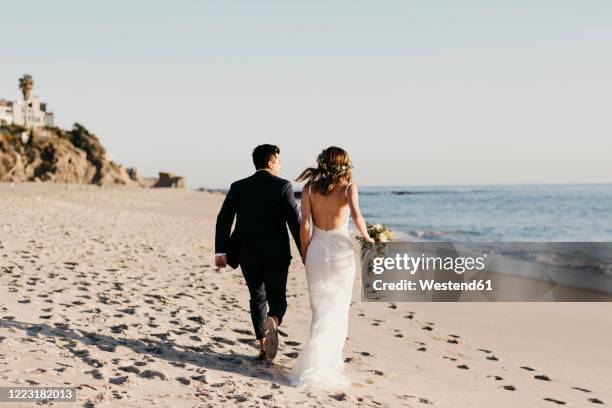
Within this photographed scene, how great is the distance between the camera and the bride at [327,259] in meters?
5.86

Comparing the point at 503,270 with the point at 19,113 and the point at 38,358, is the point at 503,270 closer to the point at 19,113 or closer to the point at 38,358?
the point at 38,358

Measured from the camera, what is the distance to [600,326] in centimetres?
1091

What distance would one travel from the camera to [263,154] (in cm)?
645

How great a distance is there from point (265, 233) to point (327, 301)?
3.29ft

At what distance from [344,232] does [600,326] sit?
730cm

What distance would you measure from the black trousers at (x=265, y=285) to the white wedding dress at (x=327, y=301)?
445 mm

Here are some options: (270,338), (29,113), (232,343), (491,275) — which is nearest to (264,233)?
(270,338)

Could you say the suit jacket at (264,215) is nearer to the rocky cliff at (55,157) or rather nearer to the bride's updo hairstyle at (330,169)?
the bride's updo hairstyle at (330,169)

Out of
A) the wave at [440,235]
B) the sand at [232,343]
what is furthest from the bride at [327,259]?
the wave at [440,235]

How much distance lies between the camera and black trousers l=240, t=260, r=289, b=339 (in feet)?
21.1

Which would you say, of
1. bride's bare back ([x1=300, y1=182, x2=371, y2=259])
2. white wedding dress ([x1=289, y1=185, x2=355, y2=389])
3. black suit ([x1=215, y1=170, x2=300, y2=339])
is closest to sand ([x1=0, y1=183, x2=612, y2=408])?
white wedding dress ([x1=289, y1=185, x2=355, y2=389])

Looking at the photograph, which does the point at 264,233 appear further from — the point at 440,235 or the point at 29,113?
the point at 29,113

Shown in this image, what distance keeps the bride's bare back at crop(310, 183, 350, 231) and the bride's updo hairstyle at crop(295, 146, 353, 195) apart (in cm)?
7

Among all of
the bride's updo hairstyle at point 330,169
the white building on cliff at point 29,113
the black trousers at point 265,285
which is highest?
the white building on cliff at point 29,113
